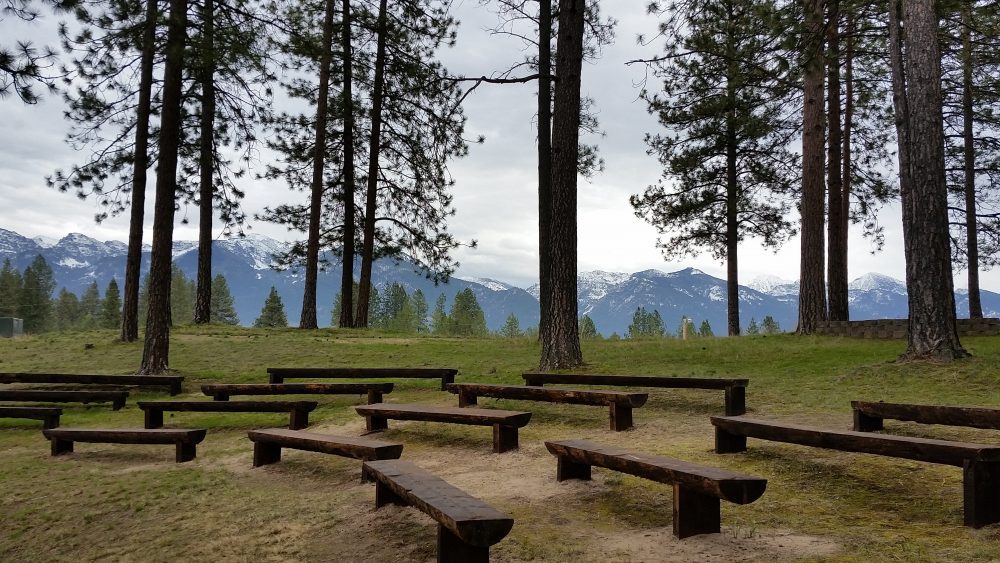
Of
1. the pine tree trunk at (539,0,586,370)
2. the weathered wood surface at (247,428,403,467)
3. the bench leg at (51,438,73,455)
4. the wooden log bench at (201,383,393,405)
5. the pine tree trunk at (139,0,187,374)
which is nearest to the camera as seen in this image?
the weathered wood surface at (247,428,403,467)

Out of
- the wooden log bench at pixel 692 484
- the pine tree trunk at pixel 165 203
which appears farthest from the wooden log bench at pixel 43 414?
the wooden log bench at pixel 692 484

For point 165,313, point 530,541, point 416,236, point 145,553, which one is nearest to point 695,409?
point 530,541

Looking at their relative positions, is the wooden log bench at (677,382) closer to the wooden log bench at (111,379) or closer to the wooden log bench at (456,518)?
the wooden log bench at (456,518)

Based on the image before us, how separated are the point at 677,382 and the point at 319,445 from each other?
183 inches

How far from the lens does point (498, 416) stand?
6.86 meters

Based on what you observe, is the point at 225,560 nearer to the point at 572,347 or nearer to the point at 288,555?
the point at 288,555

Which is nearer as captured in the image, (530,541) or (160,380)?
(530,541)

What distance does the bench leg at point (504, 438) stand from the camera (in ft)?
23.4

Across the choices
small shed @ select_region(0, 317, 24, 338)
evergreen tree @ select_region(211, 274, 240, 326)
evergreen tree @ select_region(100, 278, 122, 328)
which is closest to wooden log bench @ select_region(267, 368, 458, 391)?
small shed @ select_region(0, 317, 24, 338)

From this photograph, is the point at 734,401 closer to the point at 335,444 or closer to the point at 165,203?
the point at 335,444

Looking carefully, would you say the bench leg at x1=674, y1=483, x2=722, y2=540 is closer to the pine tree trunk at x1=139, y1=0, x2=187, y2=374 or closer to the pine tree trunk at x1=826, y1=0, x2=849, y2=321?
the pine tree trunk at x1=139, y1=0, x2=187, y2=374

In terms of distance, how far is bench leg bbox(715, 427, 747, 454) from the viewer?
6219 mm

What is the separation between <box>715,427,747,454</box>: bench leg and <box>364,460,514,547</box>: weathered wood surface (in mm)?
3107

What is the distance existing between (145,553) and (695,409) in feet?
22.4
